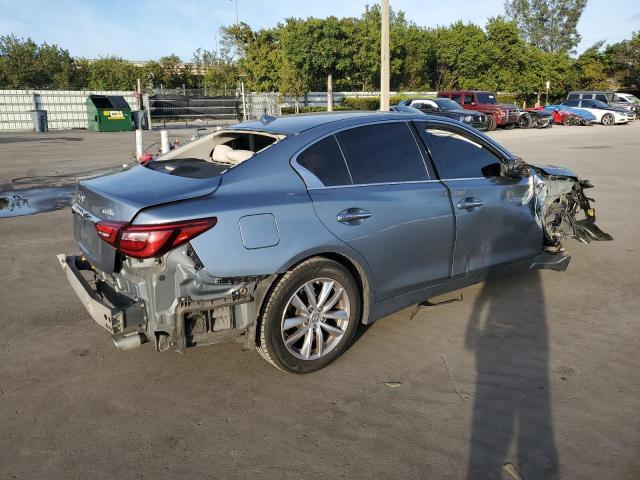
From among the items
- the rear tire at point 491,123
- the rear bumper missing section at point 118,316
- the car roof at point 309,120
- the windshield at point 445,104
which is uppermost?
the windshield at point 445,104

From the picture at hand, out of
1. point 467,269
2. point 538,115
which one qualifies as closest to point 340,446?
point 467,269

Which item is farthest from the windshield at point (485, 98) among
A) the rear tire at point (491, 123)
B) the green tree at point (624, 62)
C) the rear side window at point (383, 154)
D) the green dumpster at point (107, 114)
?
the green tree at point (624, 62)

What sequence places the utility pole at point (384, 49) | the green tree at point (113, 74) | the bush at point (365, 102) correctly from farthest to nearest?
1. the green tree at point (113, 74)
2. the bush at point (365, 102)
3. the utility pole at point (384, 49)

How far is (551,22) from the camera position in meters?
89.2

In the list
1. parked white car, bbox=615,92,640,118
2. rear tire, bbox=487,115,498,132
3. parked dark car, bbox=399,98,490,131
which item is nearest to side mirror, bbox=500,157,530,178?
parked dark car, bbox=399,98,490,131

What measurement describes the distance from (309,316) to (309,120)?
4.79ft

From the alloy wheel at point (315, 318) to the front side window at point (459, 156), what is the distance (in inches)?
53.6

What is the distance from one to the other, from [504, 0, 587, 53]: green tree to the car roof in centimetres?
9515

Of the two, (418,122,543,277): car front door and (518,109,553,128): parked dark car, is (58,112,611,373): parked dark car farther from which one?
(518,109,553,128): parked dark car

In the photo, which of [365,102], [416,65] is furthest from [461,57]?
[365,102]

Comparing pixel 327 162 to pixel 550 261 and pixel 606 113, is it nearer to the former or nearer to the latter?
pixel 550 261

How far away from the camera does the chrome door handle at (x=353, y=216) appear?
11.8 feet

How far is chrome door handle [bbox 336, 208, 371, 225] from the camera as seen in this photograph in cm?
359

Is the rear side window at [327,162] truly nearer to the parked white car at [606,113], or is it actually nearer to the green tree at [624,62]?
the parked white car at [606,113]
